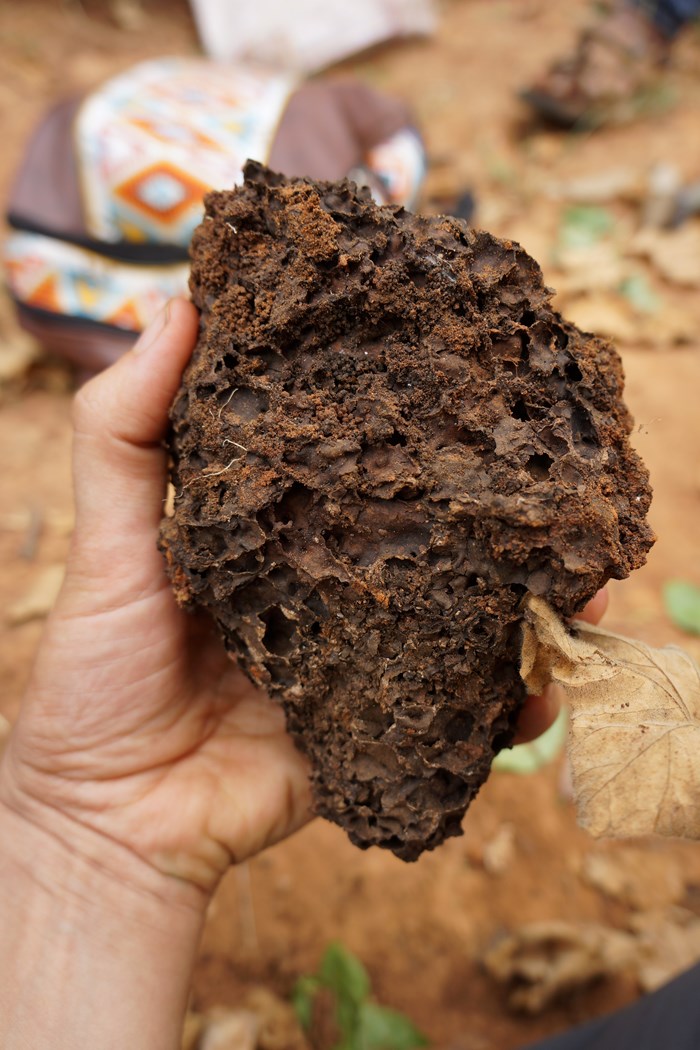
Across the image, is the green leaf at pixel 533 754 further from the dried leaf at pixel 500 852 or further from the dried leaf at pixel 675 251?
the dried leaf at pixel 675 251

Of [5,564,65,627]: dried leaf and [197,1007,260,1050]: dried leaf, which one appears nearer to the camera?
[197,1007,260,1050]: dried leaf

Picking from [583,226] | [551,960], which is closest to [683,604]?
[551,960]

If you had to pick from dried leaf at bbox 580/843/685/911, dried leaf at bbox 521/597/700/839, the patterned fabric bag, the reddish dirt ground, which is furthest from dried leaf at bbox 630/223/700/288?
dried leaf at bbox 521/597/700/839

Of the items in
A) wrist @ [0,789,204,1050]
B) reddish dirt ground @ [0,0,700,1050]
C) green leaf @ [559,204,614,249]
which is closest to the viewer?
wrist @ [0,789,204,1050]

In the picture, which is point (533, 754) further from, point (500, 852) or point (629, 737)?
point (629, 737)

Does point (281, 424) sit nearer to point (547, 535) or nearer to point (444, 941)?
point (547, 535)

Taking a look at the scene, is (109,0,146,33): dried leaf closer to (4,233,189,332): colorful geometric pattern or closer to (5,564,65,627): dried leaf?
(4,233,189,332): colorful geometric pattern

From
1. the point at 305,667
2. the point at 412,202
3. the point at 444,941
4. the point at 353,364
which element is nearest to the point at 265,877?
the point at 444,941
